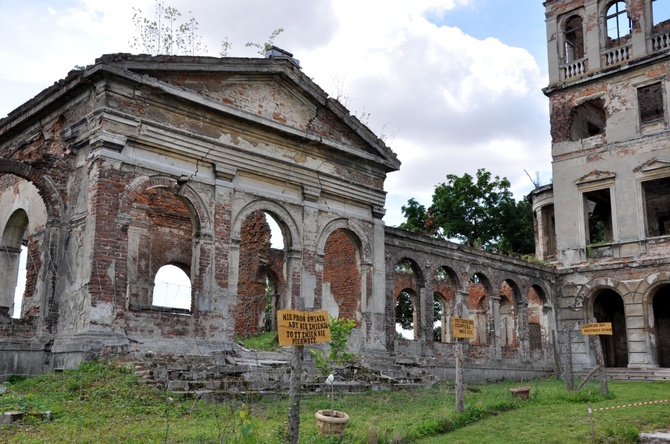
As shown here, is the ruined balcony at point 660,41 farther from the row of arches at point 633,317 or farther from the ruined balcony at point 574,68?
the row of arches at point 633,317

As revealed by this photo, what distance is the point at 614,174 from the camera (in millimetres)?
26266

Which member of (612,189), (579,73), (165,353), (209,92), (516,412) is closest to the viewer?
(516,412)

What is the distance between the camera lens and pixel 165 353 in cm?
1411

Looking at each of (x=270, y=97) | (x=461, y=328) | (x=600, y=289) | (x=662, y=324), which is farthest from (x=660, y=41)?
(x=461, y=328)

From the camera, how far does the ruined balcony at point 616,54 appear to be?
26859 millimetres

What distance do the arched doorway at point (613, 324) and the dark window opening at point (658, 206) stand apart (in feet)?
10.7

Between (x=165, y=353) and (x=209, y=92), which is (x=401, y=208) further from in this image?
(x=165, y=353)

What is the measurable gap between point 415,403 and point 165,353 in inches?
206

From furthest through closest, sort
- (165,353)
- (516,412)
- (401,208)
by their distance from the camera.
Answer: (401,208)
(165,353)
(516,412)

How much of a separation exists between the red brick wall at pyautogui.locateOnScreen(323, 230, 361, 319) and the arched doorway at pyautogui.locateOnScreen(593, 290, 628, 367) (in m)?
12.1

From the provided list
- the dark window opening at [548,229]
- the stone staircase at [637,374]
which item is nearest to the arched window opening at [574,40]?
the dark window opening at [548,229]

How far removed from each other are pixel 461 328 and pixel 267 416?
4.46 meters

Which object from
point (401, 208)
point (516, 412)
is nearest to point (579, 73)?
point (401, 208)

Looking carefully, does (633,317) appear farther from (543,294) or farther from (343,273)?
(343,273)
